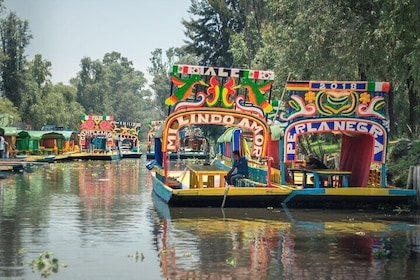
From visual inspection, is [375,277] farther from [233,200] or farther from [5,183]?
[5,183]

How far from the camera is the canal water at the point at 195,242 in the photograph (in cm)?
1185

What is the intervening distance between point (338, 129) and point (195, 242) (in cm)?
792

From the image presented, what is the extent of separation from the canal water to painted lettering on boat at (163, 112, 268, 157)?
82.7 inches

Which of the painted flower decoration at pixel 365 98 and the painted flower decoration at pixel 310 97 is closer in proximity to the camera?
the painted flower decoration at pixel 310 97

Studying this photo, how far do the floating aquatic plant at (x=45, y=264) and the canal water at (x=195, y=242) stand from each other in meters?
0.02

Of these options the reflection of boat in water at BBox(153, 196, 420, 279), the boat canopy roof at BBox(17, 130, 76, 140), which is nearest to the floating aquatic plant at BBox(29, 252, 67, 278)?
the reflection of boat in water at BBox(153, 196, 420, 279)

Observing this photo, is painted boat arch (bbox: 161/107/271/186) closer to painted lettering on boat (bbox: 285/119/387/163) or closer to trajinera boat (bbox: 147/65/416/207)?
trajinera boat (bbox: 147/65/416/207)

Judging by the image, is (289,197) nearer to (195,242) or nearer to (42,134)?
(195,242)

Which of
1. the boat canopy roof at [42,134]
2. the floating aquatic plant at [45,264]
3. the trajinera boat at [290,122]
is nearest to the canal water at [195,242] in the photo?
the floating aquatic plant at [45,264]

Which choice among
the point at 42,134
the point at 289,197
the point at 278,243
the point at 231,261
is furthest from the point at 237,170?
the point at 42,134

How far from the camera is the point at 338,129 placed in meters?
21.1

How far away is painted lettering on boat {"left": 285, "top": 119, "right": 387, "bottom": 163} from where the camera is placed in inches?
826

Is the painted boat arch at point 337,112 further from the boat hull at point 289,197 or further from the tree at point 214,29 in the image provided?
the tree at point 214,29

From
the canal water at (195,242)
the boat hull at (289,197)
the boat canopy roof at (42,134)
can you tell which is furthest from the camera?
the boat canopy roof at (42,134)
